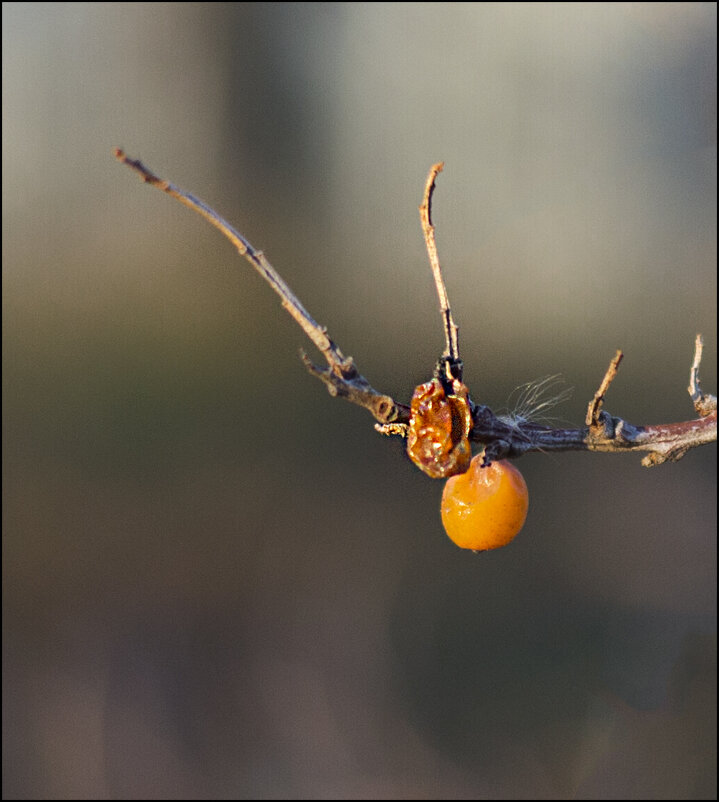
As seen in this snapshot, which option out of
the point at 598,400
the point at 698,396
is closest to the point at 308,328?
the point at 598,400

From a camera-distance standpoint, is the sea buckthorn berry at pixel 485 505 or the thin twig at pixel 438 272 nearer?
the thin twig at pixel 438 272

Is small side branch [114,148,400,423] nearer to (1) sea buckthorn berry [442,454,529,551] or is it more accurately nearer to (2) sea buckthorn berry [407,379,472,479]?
(2) sea buckthorn berry [407,379,472,479]

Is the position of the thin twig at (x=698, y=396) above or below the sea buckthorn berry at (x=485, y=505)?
above

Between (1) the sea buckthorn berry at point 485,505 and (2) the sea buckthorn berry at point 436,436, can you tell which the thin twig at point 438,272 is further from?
(1) the sea buckthorn berry at point 485,505

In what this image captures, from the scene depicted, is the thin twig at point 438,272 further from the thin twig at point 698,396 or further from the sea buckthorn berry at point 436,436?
the thin twig at point 698,396

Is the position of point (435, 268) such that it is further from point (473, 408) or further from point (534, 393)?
point (534, 393)

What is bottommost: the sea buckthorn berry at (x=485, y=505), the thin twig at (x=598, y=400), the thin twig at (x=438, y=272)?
the sea buckthorn berry at (x=485, y=505)

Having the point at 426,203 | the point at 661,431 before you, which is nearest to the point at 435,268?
the point at 426,203

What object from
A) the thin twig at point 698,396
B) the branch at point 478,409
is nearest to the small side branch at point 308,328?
the branch at point 478,409

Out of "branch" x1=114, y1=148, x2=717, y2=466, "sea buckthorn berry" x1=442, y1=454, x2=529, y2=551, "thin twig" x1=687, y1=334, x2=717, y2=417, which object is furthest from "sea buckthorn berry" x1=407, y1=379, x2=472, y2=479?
"thin twig" x1=687, y1=334, x2=717, y2=417

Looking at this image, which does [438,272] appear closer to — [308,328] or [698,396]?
[308,328]
